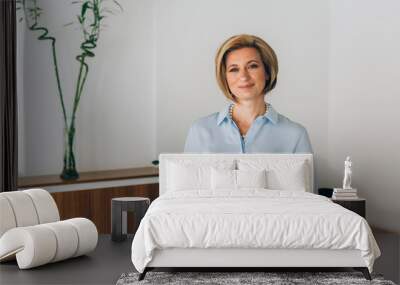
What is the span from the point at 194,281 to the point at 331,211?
1141mm

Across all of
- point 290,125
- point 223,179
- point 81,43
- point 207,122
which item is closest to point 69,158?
point 81,43

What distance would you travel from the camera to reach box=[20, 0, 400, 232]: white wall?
316 inches

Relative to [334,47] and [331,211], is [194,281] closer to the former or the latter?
[331,211]

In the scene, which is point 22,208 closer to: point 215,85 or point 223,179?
point 223,179

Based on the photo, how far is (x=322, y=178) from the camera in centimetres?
861

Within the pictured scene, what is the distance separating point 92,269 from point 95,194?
5.61 feet

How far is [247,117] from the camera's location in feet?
26.2

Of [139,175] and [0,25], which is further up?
[0,25]

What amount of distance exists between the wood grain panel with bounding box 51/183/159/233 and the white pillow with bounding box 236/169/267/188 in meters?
1.29

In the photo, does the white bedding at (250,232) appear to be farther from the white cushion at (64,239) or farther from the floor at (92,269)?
the white cushion at (64,239)

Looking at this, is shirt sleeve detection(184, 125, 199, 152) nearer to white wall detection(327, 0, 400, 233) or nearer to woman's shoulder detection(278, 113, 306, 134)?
woman's shoulder detection(278, 113, 306, 134)

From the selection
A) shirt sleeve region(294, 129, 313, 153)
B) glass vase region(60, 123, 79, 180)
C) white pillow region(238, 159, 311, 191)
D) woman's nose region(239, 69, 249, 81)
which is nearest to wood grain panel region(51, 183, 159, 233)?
glass vase region(60, 123, 79, 180)

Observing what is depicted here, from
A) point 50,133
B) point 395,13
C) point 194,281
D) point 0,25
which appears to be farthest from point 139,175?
point 395,13

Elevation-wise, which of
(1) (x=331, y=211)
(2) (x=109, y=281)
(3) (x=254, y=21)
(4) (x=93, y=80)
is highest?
(3) (x=254, y=21)
